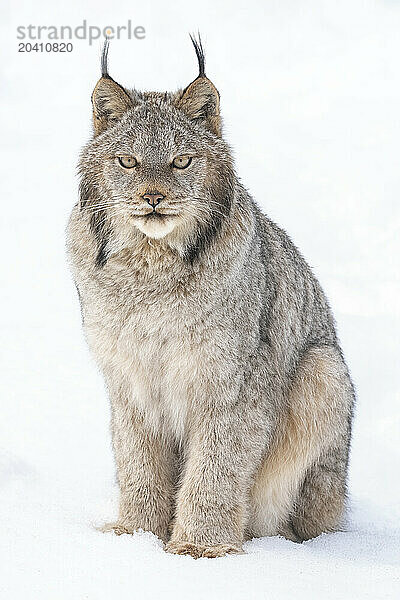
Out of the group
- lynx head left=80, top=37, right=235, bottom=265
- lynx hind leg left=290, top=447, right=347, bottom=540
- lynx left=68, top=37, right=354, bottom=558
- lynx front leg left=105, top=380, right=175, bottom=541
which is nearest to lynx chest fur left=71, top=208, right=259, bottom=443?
lynx left=68, top=37, right=354, bottom=558

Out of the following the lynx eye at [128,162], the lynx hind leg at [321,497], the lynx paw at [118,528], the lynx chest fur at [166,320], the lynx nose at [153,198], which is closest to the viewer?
the lynx nose at [153,198]

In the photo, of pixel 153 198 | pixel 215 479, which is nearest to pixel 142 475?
pixel 215 479

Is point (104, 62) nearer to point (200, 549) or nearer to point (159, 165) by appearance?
point (159, 165)

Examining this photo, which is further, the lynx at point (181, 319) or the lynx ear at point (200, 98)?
the lynx ear at point (200, 98)

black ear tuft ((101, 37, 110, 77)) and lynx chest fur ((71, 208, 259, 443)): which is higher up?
black ear tuft ((101, 37, 110, 77))

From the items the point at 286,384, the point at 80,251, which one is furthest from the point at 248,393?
the point at 80,251

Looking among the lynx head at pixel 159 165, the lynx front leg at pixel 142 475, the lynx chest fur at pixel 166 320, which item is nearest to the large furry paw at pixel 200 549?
the lynx front leg at pixel 142 475

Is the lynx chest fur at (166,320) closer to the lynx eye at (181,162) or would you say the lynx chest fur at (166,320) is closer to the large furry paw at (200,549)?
the lynx eye at (181,162)

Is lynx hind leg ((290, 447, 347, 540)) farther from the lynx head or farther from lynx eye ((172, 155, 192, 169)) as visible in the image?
lynx eye ((172, 155, 192, 169))
